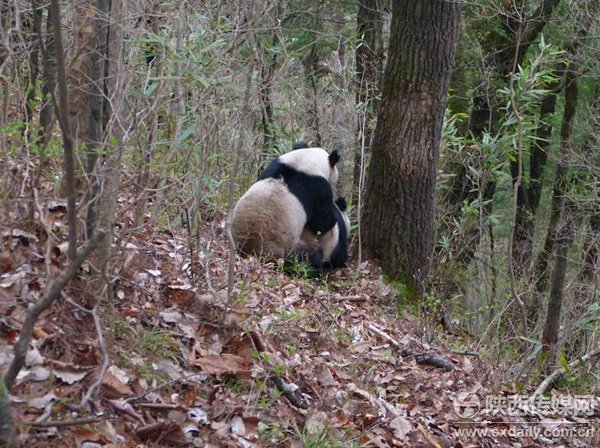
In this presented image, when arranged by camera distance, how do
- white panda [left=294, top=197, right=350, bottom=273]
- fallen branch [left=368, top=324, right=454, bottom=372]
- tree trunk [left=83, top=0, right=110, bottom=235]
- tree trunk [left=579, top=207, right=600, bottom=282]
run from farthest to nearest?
tree trunk [left=579, top=207, right=600, bottom=282]
white panda [left=294, top=197, right=350, bottom=273]
fallen branch [left=368, top=324, right=454, bottom=372]
tree trunk [left=83, top=0, right=110, bottom=235]

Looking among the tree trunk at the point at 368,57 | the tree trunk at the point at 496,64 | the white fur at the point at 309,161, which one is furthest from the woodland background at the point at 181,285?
the tree trunk at the point at 496,64

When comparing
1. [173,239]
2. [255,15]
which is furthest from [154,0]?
[173,239]

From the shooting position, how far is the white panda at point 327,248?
8117mm

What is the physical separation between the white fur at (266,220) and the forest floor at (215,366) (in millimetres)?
1070

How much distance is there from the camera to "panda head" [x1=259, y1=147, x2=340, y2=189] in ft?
26.3

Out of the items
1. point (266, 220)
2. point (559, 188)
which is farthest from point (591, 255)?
point (266, 220)

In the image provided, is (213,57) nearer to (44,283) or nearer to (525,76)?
(44,283)

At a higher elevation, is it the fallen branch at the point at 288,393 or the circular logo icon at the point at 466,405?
the fallen branch at the point at 288,393

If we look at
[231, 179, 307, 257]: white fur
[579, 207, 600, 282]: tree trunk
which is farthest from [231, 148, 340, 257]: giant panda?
[579, 207, 600, 282]: tree trunk

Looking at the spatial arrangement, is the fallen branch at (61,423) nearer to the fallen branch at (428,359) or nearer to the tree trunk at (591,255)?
the fallen branch at (428,359)

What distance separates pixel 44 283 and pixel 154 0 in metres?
1.77

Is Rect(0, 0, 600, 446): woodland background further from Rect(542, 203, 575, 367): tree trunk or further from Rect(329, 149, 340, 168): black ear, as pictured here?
Rect(329, 149, 340, 168): black ear

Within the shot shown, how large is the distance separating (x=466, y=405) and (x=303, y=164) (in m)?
3.56

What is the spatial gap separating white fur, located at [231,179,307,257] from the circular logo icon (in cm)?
275
